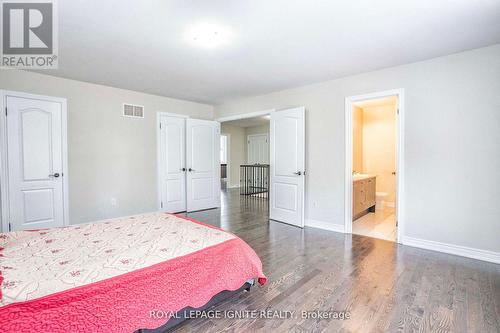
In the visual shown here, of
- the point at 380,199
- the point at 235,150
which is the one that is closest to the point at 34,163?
the point at 380,199

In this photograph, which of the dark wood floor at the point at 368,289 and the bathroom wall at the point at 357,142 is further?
the bathroom wall at the point at 357,142

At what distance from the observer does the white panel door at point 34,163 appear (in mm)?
3488

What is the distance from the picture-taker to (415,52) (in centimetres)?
296

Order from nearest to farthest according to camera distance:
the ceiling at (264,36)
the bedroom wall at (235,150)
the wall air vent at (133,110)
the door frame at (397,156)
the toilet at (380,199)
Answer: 1. the ceiling at (264,36)
2. the door frame at (397,156)
3. the wall air vent at (133,110)
4. the toilet at (380,199)
5. the bedroom wall at (235,150)

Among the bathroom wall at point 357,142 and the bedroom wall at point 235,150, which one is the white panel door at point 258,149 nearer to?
the bedroom wall at point 235,150

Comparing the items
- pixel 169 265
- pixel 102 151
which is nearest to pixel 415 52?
pixel 169 265

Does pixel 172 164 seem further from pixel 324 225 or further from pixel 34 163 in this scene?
pixel 324 225

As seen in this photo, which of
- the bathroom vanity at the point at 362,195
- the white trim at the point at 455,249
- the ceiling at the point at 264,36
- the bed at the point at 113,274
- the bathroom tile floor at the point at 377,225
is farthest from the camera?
the bathroom vanity at the point at 362,195

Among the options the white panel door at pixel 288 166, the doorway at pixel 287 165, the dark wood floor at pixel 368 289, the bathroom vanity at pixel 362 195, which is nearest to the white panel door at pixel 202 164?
the doorway at pixel 287 165

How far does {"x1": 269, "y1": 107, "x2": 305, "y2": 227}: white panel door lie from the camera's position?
14.0 ft

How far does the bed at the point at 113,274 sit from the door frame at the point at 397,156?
236cm

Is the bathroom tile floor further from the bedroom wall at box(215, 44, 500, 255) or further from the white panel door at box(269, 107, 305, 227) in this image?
the white panel door at box(269, 107, 305, 227)

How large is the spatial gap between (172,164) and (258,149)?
16.9ft

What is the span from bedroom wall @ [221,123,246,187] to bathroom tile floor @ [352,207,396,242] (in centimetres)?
582
